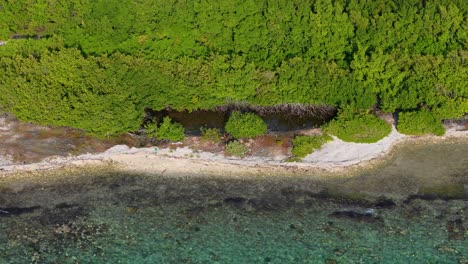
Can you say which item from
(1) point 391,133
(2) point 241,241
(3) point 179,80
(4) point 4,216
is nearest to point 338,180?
(1) point 391,133

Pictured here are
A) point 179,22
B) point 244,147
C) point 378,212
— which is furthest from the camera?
point 179,22

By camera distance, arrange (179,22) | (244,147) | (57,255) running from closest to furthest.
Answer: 1. (57,255)
2. (244,147)
3. (179,22)

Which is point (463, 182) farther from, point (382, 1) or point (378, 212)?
point (382, 1)

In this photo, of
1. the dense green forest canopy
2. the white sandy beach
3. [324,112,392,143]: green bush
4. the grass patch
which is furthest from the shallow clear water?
the dense green forest canopy

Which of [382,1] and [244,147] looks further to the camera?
[382,1]

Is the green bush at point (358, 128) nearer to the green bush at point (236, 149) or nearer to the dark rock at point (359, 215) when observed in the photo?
the dark rock at point (359, 215)

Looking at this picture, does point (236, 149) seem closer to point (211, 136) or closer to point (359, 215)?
point (211, 136)

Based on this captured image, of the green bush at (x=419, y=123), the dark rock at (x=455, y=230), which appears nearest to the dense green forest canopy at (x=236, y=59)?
the green bush at (x=419, y=123)
